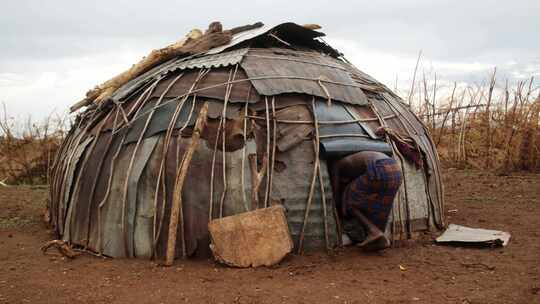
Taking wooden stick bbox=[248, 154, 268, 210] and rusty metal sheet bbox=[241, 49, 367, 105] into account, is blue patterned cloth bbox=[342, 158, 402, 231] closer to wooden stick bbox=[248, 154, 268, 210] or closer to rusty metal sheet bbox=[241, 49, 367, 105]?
wooden stick bbox=[248, 154, 268, 210]

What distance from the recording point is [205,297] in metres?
3.89

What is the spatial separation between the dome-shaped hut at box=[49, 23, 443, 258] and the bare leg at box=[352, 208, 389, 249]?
0.22 metres

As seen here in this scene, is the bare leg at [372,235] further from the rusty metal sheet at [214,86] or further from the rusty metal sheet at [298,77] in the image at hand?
the rusty metal sheet at [214,86]

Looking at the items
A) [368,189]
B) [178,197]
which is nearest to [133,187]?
[178,197]

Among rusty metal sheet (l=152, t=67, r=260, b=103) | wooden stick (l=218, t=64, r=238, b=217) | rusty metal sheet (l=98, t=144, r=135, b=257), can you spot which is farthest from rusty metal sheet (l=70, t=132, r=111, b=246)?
wooden stick (l=218, t=64, r=238, b=217)

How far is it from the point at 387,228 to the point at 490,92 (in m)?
8.58

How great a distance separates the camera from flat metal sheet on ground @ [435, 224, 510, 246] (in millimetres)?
5387

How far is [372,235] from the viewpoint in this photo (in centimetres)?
479

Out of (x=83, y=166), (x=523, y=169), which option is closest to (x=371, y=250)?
(x=83, y=166)

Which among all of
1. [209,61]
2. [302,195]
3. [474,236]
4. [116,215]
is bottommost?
[474,236]

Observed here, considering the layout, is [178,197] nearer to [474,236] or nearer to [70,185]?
[70,185]

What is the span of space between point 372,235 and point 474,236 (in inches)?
55.4

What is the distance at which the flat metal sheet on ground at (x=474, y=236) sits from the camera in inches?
212

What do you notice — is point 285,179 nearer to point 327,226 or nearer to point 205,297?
point 327,226
